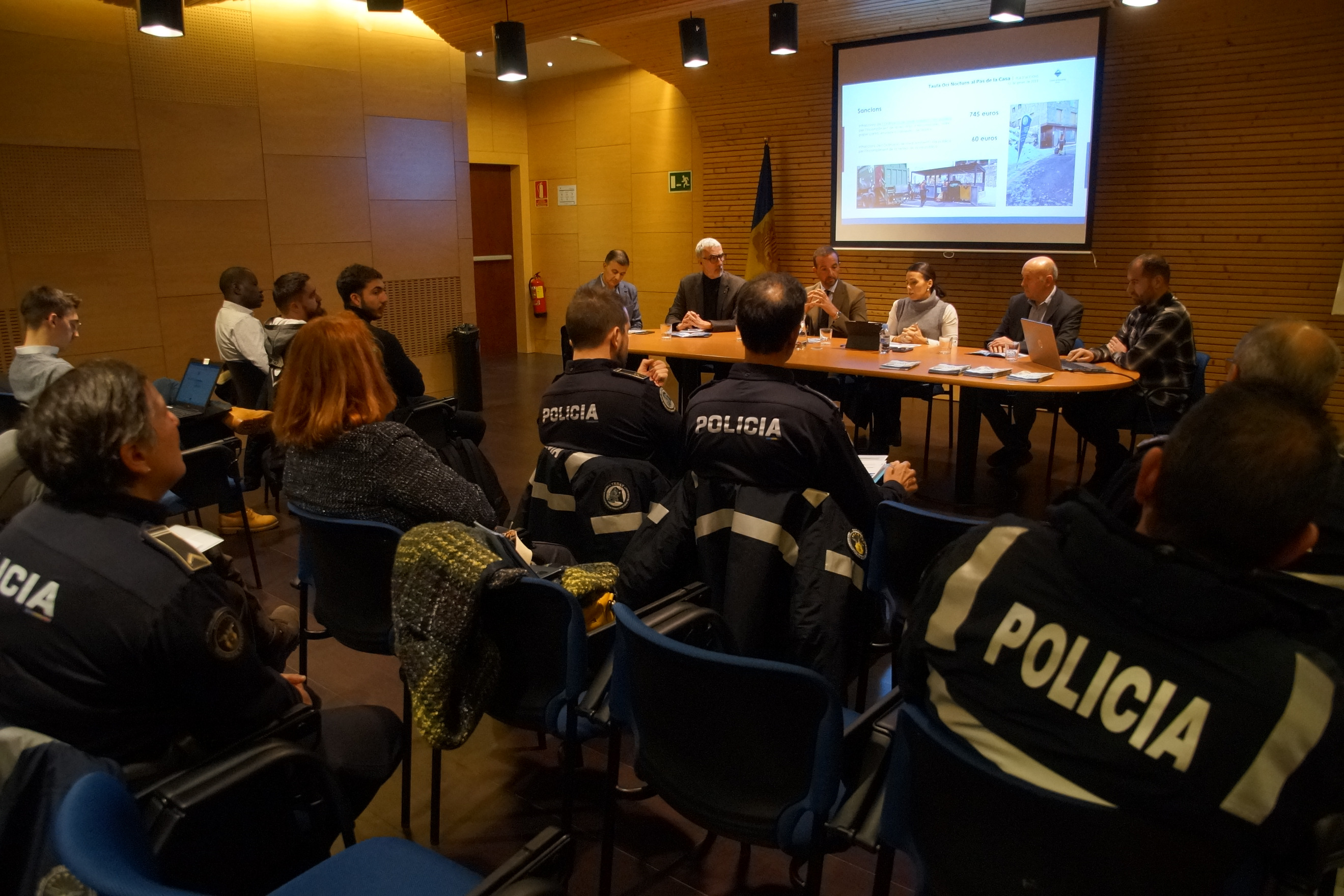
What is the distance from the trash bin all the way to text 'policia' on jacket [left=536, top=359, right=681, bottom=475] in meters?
5.19

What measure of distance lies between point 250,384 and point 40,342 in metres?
1.24

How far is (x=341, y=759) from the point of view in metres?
1.81

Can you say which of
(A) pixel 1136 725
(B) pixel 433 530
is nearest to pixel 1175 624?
(A) pixel 1136 725

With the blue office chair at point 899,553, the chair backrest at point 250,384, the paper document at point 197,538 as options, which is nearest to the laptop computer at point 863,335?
the blue office chair at point 899,553

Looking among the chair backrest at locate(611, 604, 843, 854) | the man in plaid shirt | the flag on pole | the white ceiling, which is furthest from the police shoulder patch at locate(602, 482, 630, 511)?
the white ceiling

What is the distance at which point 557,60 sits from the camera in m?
9.66

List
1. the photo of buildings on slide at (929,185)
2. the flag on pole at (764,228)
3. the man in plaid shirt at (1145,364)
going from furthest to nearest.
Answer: the flag on pole at (764,228) < the photo of buildings on slide at (929,185) < the man in plaid shirt at (1145,364)

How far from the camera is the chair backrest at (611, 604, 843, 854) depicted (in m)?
1.53

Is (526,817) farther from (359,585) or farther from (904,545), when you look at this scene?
(904,545)

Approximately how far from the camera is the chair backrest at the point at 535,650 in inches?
74.4

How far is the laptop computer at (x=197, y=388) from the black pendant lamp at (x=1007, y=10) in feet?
15.6

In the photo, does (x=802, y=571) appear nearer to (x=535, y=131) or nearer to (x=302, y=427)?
(x=302, y=427)

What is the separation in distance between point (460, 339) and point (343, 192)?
5.05 feet

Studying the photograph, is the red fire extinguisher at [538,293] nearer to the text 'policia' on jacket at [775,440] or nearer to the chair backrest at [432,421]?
the chair backrest at [432,421]
